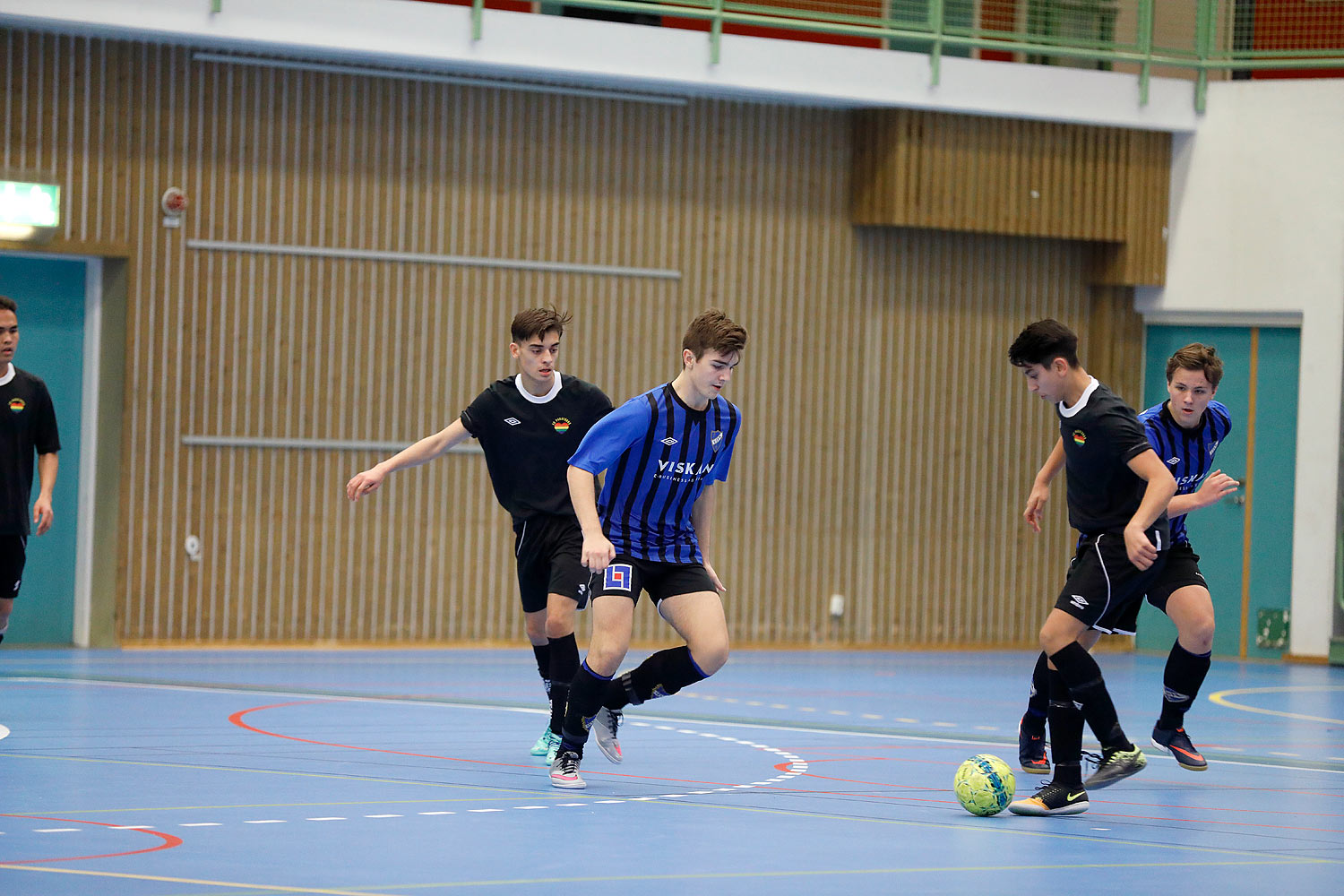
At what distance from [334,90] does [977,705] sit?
7.11 metres

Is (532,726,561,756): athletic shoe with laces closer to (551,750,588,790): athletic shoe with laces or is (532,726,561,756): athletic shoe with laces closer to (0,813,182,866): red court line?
(551,750,588,790): athletic shoe with laces

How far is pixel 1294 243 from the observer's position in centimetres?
1584

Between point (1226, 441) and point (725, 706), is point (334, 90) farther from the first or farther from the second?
point (1226, 441)

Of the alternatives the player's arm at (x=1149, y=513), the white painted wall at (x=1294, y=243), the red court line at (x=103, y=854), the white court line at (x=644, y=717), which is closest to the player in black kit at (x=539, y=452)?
the white court line at (x=644, y=717)

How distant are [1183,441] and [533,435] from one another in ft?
9.73

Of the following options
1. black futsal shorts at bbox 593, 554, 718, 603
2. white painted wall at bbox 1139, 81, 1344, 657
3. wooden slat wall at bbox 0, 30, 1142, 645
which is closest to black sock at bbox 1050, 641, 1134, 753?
black futsal shorts at bbox 593, 554, 718, 603

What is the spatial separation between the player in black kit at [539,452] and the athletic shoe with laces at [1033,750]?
2.11 meters

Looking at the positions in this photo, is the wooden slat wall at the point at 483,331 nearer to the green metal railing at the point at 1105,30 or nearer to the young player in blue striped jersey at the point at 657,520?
the green metal railing at the point at 1105,30

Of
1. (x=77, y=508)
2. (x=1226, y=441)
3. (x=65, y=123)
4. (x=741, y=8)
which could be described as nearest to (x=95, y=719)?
(x=77, y=508)

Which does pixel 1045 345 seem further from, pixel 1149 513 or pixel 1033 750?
pixel 1033 750

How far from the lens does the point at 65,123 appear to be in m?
Answer: 13.3

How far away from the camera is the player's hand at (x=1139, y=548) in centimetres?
659

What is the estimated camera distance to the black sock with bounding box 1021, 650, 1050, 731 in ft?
Answer: 25.4

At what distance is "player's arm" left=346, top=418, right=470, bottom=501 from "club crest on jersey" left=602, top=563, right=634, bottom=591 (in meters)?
0.97
